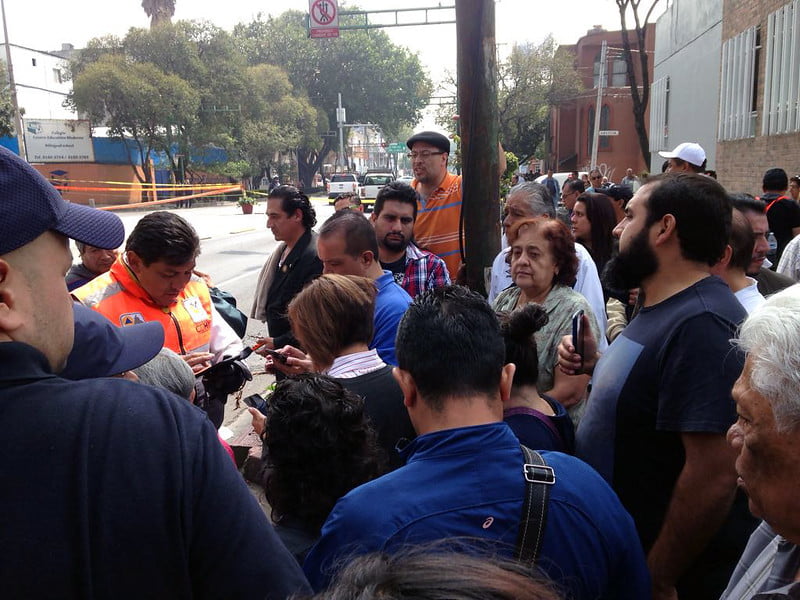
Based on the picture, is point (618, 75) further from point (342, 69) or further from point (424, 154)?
point (424, 154)

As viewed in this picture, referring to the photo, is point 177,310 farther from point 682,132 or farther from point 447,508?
point 682,132

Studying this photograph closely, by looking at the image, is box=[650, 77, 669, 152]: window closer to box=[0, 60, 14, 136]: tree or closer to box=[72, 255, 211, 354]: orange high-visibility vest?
box=[72, 255, 211, 354]: orange high-visibility vest

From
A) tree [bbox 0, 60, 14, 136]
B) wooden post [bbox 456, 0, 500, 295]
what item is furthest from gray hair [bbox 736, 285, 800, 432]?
tree [bbox 0, 60, 14, 136]

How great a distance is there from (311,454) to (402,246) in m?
2.63

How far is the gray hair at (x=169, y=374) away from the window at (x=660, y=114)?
27.4m

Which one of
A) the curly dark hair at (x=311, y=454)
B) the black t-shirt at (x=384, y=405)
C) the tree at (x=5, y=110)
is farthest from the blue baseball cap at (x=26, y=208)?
the tree at (x=5, y=110)

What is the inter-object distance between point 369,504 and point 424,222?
155 inches

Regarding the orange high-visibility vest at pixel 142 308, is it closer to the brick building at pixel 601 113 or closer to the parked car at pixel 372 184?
the parked car at pixel 372 184

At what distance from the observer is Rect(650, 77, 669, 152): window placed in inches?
1068

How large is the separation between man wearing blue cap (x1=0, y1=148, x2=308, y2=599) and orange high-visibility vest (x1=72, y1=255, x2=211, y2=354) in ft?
6.28

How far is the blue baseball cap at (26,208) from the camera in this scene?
113 centimetres

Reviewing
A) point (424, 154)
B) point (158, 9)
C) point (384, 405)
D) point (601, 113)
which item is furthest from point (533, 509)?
point (158, 9)

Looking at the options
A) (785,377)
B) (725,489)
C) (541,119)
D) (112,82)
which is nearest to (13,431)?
(785,377)

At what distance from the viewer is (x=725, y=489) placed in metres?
2.05
